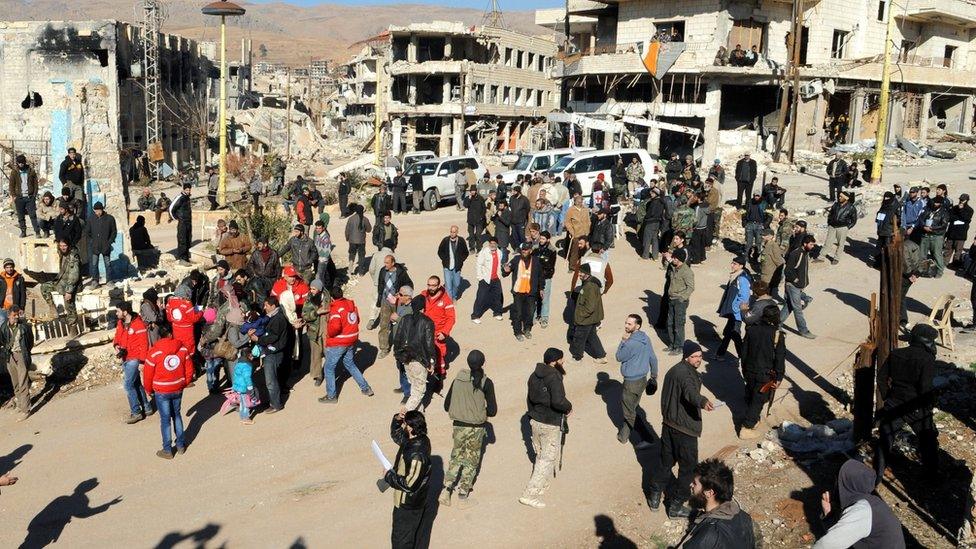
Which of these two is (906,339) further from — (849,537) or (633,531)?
→ (849,537)

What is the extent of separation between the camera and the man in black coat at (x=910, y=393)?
294 inches

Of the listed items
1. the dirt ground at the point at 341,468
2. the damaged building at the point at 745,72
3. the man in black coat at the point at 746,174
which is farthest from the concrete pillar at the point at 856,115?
the dirt ground at the point at 341,468

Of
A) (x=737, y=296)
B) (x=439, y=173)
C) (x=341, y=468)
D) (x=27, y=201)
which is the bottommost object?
(x=341, y=468)

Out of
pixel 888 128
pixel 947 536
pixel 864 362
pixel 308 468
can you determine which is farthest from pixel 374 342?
pixel 888 128

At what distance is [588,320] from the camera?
11086 millimetres

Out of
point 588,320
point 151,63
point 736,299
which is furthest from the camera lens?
point 151,63

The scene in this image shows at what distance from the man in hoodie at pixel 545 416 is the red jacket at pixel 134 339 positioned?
16.0ft

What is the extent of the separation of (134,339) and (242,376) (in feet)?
4.39

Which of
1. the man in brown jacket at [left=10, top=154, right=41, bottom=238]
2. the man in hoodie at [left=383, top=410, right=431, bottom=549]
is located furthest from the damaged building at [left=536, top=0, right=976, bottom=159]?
the man in hoodie at [left=383, top=410, right=431, bottom=549]

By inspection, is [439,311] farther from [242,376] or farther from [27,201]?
[27,201]

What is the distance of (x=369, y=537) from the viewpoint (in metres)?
7.32

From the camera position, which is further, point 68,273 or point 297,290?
point 68,273

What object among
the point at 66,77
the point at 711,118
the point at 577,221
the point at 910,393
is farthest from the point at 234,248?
the point at 66,77

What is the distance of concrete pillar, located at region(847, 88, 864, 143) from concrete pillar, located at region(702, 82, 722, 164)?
6887mm
